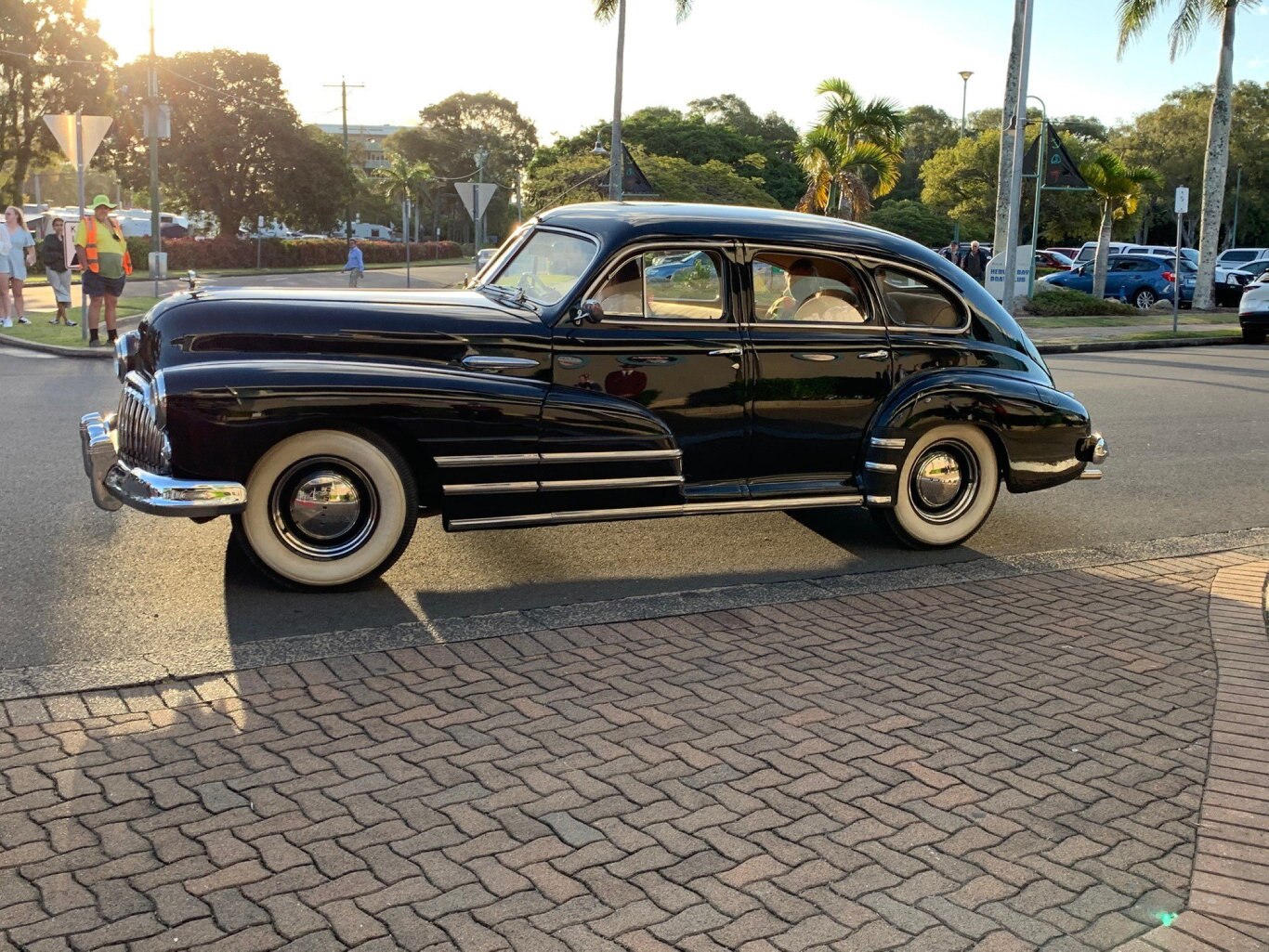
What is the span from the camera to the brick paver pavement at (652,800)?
121 inches

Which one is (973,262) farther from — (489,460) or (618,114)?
(489,460)

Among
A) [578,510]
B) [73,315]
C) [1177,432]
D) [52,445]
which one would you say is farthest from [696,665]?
[73,315]

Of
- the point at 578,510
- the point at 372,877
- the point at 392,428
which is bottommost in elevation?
the point at 372,877

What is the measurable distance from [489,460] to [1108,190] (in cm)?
2864

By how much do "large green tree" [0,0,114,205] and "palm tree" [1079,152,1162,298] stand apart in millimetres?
37510

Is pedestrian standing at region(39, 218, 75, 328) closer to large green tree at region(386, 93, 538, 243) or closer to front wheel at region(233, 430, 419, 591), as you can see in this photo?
front wheel at region(233, 430, 419, 591)

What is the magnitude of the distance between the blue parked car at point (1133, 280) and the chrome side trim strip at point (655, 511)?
2705 cm

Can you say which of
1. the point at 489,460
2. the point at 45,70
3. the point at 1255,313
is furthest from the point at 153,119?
the point at 45,70

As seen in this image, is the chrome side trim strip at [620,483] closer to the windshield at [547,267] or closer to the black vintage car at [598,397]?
the black vintage car at [598,397]

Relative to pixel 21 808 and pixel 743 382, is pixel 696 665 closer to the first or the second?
pixel 743 382

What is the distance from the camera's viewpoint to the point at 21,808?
3521 millimetres

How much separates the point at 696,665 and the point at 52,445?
19.5 ft

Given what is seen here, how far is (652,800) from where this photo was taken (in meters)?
3.72

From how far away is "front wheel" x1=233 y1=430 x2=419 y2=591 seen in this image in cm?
542
